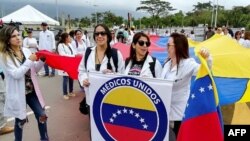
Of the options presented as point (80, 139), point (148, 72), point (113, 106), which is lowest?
point (80, 139)

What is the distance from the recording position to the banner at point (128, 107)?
3.04 m

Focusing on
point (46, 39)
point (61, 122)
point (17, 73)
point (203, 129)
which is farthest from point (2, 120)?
point (46, 39)

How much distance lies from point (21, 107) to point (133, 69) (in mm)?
1601

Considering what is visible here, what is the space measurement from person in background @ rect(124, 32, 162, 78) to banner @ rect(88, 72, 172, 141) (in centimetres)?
36

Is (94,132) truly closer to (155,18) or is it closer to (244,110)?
(244,110)

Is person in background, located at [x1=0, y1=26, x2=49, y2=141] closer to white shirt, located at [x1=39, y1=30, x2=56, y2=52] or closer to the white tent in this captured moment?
white shirt, located at [x1=39, y1=30, x2=56, y2=52]

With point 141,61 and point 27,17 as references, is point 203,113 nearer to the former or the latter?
point 141,61

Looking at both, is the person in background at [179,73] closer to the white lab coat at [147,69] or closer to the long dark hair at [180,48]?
the long dark hair at [180,48]

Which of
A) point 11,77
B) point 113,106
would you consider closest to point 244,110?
point 113,106

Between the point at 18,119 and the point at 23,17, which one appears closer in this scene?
the point at 18,119

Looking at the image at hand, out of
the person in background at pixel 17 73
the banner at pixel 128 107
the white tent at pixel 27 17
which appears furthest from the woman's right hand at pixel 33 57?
the white tent at pixel 27 17

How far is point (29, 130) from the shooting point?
5844 millimetres

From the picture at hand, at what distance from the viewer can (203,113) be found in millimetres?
2943

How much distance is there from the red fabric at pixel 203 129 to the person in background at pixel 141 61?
687 millimetres
